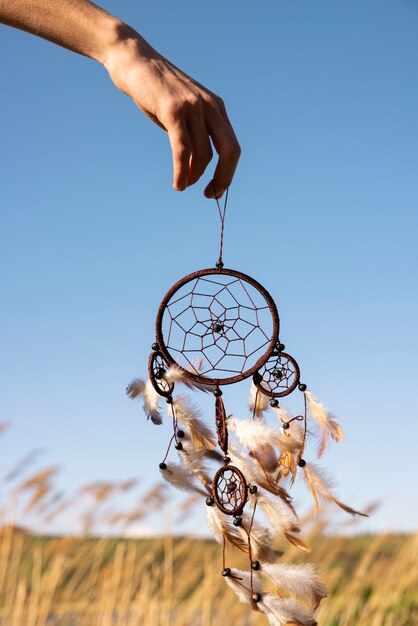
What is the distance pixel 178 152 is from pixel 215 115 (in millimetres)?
84

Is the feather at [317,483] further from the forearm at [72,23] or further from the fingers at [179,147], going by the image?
the forearm at [72,23]

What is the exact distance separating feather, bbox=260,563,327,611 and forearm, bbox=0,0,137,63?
78cm

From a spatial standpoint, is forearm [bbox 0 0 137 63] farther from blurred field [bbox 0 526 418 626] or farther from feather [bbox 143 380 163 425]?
blurred field [bbox 0 526 418 626]

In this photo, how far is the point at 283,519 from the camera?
1.18 metres

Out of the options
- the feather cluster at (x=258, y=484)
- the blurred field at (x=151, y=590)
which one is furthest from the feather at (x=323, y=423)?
the blurred field at (x=151, y=590)

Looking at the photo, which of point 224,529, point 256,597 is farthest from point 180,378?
point 256,597

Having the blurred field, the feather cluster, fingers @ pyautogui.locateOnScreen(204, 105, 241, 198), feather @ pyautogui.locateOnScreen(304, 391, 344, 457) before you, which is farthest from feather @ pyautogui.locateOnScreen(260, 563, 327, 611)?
the blurred field

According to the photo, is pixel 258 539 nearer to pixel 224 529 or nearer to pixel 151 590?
pixel 224 529

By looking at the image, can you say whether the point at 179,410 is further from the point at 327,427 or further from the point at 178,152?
the point at 178,152

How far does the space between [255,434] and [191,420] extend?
0.10m

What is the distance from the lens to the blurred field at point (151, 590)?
8.20 ft

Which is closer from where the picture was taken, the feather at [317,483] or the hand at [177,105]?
the hand at [177,105]

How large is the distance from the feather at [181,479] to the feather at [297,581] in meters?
0.15

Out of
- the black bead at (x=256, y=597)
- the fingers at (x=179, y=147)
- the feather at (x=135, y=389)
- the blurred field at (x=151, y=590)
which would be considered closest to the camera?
the fingers at (x=179, y=147)
